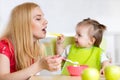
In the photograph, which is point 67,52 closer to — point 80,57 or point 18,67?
point 80,57

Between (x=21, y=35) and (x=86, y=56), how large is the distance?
59 centimetres

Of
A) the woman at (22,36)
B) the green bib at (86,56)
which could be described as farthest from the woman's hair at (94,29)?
the woman at (22,36)

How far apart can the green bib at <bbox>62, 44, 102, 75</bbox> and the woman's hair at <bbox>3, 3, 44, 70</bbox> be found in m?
0.38

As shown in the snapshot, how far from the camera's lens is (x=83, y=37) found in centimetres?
195

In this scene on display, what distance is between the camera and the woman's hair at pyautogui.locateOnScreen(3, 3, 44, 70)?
1371 mm

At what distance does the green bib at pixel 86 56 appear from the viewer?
177cm

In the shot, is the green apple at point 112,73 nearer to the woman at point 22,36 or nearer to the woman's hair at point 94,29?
the woman at point 22,36

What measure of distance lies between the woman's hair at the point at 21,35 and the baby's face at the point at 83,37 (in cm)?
57

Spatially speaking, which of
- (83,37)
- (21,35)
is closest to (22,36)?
(21,35)

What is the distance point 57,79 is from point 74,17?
131 cm

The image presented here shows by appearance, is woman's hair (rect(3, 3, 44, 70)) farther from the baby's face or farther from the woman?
the baby's face

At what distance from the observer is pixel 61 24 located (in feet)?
7.85

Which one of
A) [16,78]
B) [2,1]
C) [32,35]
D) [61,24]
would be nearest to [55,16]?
[61,24]

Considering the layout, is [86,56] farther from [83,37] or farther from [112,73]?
[112,73]
